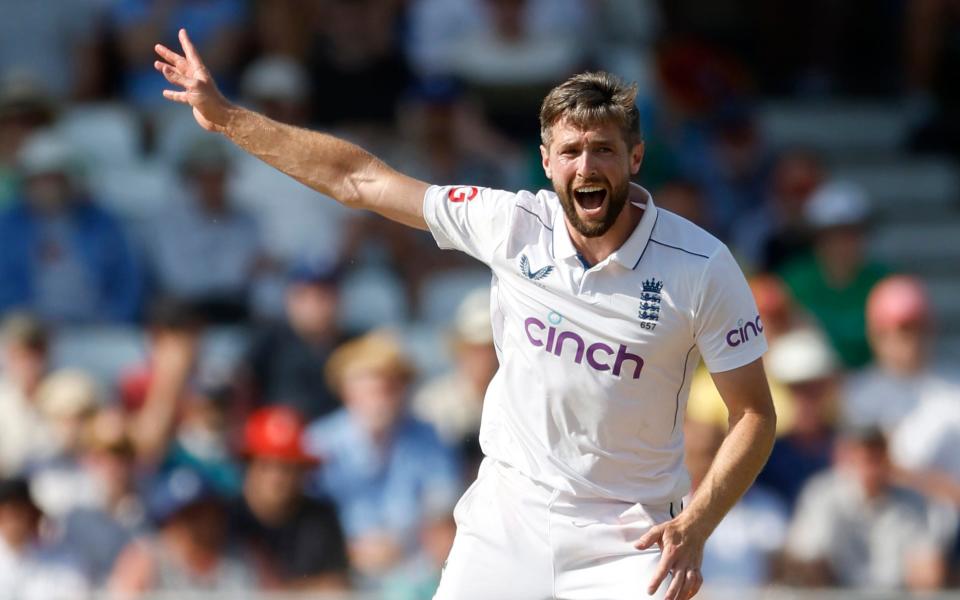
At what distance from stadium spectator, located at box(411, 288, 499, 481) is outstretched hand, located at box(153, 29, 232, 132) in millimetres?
3529

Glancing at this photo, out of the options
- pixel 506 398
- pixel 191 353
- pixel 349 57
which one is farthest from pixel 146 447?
pixel 506 398

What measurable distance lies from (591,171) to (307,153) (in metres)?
0.94

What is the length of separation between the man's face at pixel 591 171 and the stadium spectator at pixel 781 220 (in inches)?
209

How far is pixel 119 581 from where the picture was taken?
8125 millimetres

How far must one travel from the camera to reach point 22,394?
913 centimetres

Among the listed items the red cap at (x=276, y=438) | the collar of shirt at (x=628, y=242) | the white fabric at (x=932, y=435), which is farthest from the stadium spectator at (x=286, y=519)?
the collar of shirt at (x=628, y=242)

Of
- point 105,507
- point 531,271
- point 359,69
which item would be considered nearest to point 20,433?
point 105,507

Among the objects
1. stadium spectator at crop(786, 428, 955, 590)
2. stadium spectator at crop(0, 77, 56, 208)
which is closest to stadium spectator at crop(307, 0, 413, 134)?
stadium spectator at crop(0, 77, 56, 208)

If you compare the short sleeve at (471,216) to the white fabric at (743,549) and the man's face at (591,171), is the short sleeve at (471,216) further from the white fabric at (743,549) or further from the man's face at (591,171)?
the white fabric at (743,549)

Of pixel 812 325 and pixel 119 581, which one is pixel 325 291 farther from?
pixel 812 325

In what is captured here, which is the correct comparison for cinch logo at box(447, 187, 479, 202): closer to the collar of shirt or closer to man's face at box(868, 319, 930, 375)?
the collar of shirt

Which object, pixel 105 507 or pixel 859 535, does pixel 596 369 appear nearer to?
pixel 859 535

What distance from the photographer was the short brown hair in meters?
4.70

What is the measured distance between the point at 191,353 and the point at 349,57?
2.31 metres
